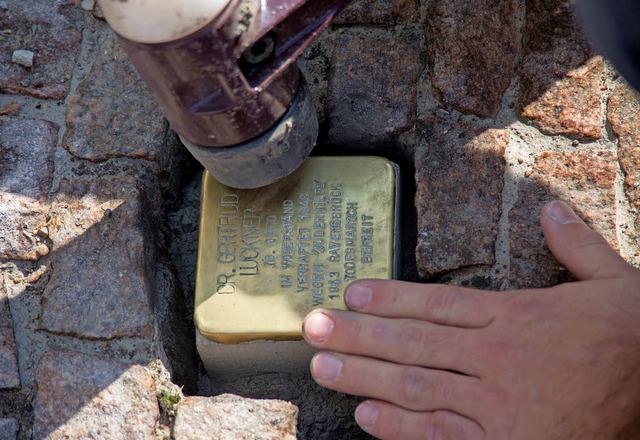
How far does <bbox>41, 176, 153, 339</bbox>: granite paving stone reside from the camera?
172 cm

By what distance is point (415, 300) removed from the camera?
1.65m

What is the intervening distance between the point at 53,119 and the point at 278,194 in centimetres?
61

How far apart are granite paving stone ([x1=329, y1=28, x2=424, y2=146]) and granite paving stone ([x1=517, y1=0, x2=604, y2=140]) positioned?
265 mm

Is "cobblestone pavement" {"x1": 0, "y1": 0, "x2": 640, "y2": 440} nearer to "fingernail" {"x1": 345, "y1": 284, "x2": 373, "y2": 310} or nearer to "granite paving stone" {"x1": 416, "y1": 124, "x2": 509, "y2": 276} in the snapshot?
"granite paving stone" {"x1": 416, "y1": 124, "x2": 509, "y2": 276}

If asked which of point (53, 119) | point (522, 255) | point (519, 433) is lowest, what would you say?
point (519, 433)

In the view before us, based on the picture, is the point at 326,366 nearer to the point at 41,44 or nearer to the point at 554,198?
the point at 554,198

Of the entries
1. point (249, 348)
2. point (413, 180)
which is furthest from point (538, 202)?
point (249, 348)

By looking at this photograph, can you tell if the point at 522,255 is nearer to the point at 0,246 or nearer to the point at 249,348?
the point at 249,348

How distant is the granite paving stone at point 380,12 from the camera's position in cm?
196

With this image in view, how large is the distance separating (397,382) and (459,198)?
0.44 metres

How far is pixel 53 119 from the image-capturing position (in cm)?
195

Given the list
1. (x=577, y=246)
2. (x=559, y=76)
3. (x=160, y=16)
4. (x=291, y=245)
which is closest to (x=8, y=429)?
(x=291, y=245)

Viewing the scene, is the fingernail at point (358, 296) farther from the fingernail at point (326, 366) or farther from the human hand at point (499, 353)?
the fingernail at point (326, 366)

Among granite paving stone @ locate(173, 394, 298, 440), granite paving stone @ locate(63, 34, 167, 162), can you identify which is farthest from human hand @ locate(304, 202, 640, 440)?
granite paving stone @ locate(63, 34, 167, 162)
